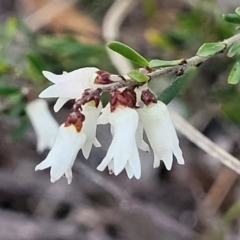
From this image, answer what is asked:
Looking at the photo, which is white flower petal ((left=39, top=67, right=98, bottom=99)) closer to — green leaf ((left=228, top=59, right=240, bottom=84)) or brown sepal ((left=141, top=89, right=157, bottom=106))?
brown sepal ((left=141, top=89, right=157, bottom=106))

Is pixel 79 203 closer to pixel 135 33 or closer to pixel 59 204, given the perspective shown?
pixel 59 204

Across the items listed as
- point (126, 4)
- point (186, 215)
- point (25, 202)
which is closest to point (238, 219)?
point (186, 215)

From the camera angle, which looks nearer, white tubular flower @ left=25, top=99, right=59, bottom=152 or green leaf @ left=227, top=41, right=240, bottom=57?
green leaf @ left=227, top=41, right=240, bottom=57

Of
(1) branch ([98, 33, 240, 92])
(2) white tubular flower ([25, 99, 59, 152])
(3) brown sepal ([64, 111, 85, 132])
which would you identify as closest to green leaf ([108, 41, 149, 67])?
(1) branch ([98, 33, 240, 92])

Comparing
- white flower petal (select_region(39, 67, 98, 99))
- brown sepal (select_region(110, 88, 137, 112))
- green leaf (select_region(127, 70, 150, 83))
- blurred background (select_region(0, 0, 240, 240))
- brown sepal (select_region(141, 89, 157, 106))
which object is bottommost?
blurred background (select_region(0, 0, 240, 240))

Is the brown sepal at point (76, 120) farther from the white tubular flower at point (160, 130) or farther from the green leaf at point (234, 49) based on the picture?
the green leaf at point (234, 49)

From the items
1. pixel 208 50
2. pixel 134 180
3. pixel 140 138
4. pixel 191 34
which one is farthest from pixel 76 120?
pixel 134 180

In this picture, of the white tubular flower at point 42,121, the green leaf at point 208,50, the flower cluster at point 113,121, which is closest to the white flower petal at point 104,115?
the flower cluster at point 113,121
